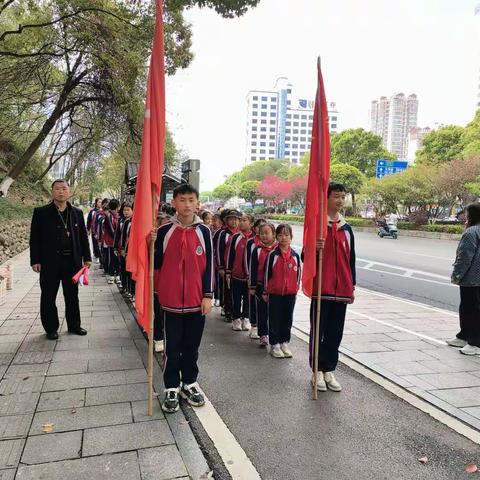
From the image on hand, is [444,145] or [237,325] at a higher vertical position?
[444,145]

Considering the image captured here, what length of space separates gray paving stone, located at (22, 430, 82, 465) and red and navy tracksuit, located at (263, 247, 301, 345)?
2.43 m

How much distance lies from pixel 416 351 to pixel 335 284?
203 centimetres

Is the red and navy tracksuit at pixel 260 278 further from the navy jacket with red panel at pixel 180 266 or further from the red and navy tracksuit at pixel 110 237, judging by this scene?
the red and navy tracksuit at pixel 110 237

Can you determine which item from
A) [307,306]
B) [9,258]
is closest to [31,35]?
[9,258]

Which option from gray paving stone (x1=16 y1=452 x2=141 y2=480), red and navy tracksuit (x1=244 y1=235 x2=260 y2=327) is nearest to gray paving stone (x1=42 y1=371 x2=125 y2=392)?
gray paving stone (x1=16 y1=452 x2=141 y2=480)

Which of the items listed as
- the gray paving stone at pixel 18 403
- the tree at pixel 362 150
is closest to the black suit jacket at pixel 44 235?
the gray paving stone at pixel 18 403

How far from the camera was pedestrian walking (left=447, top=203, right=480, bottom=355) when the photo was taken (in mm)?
5258

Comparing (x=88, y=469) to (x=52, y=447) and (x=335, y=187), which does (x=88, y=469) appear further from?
(x=335, y=187)

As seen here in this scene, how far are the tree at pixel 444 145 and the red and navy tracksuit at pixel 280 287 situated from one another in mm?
36887

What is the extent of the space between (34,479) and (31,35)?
11815mm

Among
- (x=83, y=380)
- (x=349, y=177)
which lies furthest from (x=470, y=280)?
(x=349, y=177)

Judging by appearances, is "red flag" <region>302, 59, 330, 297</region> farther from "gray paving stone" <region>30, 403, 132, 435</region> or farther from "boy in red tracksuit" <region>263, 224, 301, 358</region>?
"gray paving stone" <region>30, 403, 132, 435</region>

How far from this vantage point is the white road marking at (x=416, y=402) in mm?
3365

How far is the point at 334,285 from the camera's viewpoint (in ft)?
13.2
